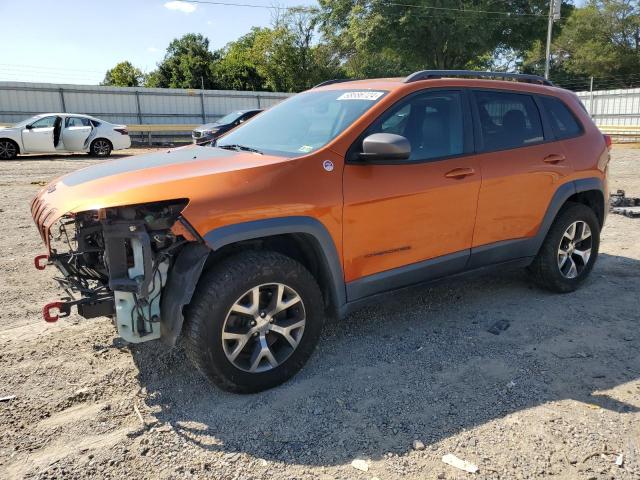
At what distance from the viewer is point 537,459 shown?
2664 millimetres

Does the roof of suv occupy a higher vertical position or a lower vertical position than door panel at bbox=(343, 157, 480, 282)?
higher

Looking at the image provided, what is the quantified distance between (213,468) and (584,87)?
48.2 meters

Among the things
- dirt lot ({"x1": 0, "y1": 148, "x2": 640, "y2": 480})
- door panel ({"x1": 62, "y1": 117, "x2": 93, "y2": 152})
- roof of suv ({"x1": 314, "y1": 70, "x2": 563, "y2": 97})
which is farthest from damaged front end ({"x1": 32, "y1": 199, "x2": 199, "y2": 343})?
door panel ({"x1": 62, "y1": 117, "x2": 93, "y2": 152})

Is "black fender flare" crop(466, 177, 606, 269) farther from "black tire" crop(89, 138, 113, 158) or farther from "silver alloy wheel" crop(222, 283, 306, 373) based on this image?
"black tire" crop(89, 138, 113, 158)

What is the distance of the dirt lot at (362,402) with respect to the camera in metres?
2.64

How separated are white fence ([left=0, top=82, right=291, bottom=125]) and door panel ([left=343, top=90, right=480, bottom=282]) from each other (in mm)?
23607

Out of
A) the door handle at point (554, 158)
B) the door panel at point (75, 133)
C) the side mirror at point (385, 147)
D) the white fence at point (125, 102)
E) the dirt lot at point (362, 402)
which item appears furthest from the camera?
the white fence at point (125, 102)

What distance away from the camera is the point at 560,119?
15.6 feet

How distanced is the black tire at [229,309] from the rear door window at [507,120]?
193cm

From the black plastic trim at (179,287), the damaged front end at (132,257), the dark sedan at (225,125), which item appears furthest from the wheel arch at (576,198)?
the dark sedan at (225,125)

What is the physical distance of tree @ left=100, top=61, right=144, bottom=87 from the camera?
68.2m

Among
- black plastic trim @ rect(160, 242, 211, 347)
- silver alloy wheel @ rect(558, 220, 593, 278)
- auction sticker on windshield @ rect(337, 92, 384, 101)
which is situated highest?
auction sticker on windshield @ rect(337, 92, 384, 101)

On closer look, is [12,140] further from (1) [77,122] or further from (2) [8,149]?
(1) [77,122]

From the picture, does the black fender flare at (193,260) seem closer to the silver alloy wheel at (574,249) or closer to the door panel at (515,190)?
the door panel at (515,190)
